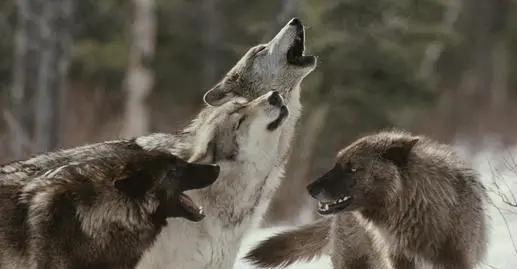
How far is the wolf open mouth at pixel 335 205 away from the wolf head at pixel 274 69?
1040 mm

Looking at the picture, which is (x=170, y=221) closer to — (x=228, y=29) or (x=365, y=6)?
(x=365, y=6)

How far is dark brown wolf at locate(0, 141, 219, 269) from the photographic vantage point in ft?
18.3

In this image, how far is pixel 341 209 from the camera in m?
6.62

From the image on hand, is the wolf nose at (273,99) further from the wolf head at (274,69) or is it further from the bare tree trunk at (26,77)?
the bare tree trunk at (26,77)

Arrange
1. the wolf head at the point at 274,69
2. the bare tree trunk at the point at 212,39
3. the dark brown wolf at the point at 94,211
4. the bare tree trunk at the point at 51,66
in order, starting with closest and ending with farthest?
the dark brown wolf at the point at 94,211 < the wolf head at the point at 274,69 < the bare tree trunk at the point at 51,66 < the bare tree trunk at the point at 212,39

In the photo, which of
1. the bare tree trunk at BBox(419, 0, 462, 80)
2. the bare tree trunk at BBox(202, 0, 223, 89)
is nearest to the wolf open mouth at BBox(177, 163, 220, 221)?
the bare tree trunk at BBox(419, 0, 462, 80)

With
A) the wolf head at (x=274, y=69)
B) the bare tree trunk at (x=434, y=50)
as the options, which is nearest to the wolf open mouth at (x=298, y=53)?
the wolf head at (x=274, y=69)

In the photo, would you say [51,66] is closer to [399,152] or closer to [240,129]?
[240,129]

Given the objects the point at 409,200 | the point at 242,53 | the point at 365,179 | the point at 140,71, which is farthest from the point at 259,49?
the point at 140,71

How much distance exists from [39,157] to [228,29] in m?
21.4

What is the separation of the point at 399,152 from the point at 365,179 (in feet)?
0.94

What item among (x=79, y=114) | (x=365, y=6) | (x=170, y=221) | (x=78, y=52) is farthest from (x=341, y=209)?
(x=78, y=52)

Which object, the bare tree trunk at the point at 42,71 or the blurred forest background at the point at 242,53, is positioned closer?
the blurred forest background at the point at 242,53

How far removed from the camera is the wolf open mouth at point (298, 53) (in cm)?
736
